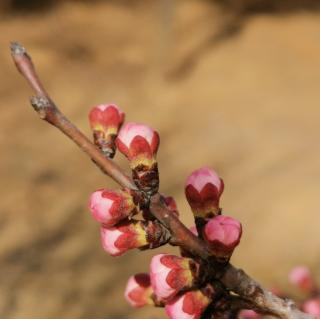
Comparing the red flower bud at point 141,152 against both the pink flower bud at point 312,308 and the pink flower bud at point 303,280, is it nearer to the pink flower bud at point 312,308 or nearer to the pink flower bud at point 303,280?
the pink flower bud at point 312,308

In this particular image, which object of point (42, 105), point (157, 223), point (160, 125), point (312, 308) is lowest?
point (312, 308)

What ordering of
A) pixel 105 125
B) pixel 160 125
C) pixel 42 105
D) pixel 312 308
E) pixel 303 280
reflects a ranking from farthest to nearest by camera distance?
pixel 160 125 → pixel 303 280 → pixel 312 308 → pixel 105 125 → pixel 42 105

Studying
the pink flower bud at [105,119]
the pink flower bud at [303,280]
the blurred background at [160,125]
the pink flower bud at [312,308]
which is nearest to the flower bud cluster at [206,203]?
the pink flower bud at [105,119]

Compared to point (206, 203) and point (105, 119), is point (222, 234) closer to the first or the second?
point (206, 203)

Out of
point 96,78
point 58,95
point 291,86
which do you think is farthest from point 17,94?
point 291,86

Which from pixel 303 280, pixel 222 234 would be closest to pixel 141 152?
pixel 222 234
